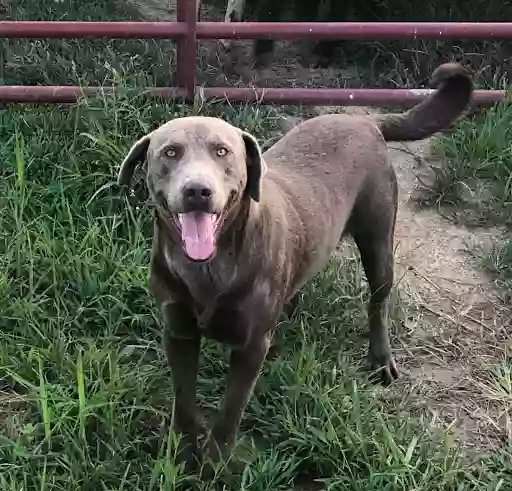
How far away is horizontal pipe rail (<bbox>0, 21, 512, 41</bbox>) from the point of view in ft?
15.3

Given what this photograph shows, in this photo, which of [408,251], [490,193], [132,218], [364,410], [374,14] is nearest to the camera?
[364,410]

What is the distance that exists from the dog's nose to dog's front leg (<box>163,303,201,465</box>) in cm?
59

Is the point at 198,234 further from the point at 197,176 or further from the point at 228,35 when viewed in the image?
the point at 228,35

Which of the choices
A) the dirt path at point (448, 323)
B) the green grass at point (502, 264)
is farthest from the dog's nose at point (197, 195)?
the green grass at point (502, 264)

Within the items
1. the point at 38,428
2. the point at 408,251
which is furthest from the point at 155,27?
the point at 38,428

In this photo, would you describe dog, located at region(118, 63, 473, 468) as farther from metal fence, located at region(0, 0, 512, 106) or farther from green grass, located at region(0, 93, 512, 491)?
metal fence, located at region(0, 0, 512, 106)

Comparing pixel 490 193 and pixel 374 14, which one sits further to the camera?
pixel 374 14

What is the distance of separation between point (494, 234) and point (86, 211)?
2054mm

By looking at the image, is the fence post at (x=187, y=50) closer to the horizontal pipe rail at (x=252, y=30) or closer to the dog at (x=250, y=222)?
the horizontal pipe rail at (x=252, y=30)

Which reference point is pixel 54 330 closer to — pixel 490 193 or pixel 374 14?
pixel 490 193

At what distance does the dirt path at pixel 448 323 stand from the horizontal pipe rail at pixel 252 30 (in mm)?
649

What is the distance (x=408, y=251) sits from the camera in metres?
4.50

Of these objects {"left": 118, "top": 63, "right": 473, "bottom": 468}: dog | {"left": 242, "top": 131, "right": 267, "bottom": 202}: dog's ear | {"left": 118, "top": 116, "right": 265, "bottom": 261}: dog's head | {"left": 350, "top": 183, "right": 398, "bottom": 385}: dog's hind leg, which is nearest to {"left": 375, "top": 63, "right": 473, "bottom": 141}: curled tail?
{"left": 118, "top": 63, "right": 473, "bottom": 468}: dog

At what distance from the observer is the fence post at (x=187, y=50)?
470 centimetres
